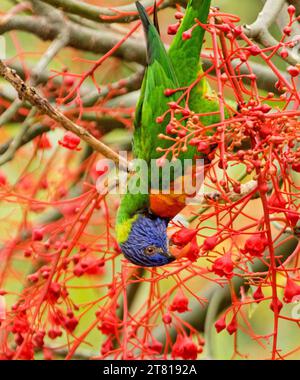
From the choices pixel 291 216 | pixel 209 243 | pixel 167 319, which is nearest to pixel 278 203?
pixel 291 216

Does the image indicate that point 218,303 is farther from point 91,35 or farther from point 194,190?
point 91,35

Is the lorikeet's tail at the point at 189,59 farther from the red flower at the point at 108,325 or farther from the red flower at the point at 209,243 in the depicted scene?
the red flower at the point at 209,243

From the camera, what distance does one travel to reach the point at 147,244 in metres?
2.30

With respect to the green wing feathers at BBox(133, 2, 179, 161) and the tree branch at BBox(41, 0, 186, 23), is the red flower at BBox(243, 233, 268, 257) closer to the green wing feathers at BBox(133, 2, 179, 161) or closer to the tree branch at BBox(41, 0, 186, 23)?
the green wing feathers at BBox(133, 2, 179, 161)

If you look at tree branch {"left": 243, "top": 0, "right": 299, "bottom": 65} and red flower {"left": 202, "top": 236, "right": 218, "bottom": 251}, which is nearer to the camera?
red flower {"left": 202, "top": 236, "right": 218, "bottom": 251}

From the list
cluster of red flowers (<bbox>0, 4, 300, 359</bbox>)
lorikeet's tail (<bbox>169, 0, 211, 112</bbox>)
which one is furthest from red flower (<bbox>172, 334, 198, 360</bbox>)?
lorikeet's tail (<bbox>169, 0, 211, 112</bbox>)

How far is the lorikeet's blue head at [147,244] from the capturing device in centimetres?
227

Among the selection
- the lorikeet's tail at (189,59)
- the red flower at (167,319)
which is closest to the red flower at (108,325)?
the red flower at (167,319)

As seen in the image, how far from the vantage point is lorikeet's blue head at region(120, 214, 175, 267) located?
2.27 meters

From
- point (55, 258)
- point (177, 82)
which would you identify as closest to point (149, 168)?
point (177, 82)

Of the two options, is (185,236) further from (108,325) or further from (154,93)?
(154,93)

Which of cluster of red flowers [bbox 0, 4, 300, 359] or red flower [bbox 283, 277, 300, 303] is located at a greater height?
cluster of red flowers [bbox 0, 4, 300, 359]

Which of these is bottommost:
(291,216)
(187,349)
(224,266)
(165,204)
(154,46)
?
(187,349)

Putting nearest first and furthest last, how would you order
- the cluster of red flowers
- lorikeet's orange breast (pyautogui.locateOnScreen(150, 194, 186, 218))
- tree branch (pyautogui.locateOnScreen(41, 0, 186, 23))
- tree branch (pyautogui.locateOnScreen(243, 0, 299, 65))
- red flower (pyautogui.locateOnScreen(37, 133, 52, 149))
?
1. the cluster of red flowers
2. tree branch (pyautogui.locateOnScreen(243, 0, 299, 65))
3. tree branch (pyautogui.locateOnScreen(41, 0, 186, 23))
4. lorikeet's orange breast (pyautogui.locateOnScreen(150, 194, 186, 218))
5. red flower (pyautogui.locateOnScreen(37, 133, 52, 149))
